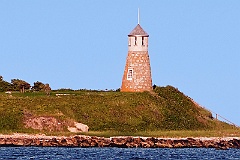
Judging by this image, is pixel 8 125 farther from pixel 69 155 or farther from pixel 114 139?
pixel 69 155

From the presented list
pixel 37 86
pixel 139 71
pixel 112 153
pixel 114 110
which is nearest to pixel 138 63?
pixel 139 71

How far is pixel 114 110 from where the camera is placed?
300 feet

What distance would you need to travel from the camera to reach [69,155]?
227ft

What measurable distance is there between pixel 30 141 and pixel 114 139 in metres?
6.44

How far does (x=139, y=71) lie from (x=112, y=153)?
29.3 m

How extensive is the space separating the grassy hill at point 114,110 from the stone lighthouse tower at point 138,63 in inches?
70.7

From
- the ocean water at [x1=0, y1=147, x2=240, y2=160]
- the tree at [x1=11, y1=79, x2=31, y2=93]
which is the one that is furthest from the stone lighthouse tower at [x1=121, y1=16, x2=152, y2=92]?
the ocean water at [x1=0, y1=147, x2=240, y2=160]

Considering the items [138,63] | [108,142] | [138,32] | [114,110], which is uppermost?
[138,32]

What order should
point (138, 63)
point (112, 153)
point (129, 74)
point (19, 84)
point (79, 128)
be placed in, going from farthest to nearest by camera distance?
point (19, 84) < point (129, 74) < point (138, 63) < point (79, 128) < point (112, 153)

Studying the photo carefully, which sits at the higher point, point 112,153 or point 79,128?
point 79,128

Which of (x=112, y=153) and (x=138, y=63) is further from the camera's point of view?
(x=138, y=63)

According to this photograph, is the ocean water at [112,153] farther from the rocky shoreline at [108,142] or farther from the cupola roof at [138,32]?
the cupola roof at [138,32]

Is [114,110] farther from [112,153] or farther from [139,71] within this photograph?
[112,153]

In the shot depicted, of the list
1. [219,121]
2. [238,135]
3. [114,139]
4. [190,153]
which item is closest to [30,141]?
[114,139]
